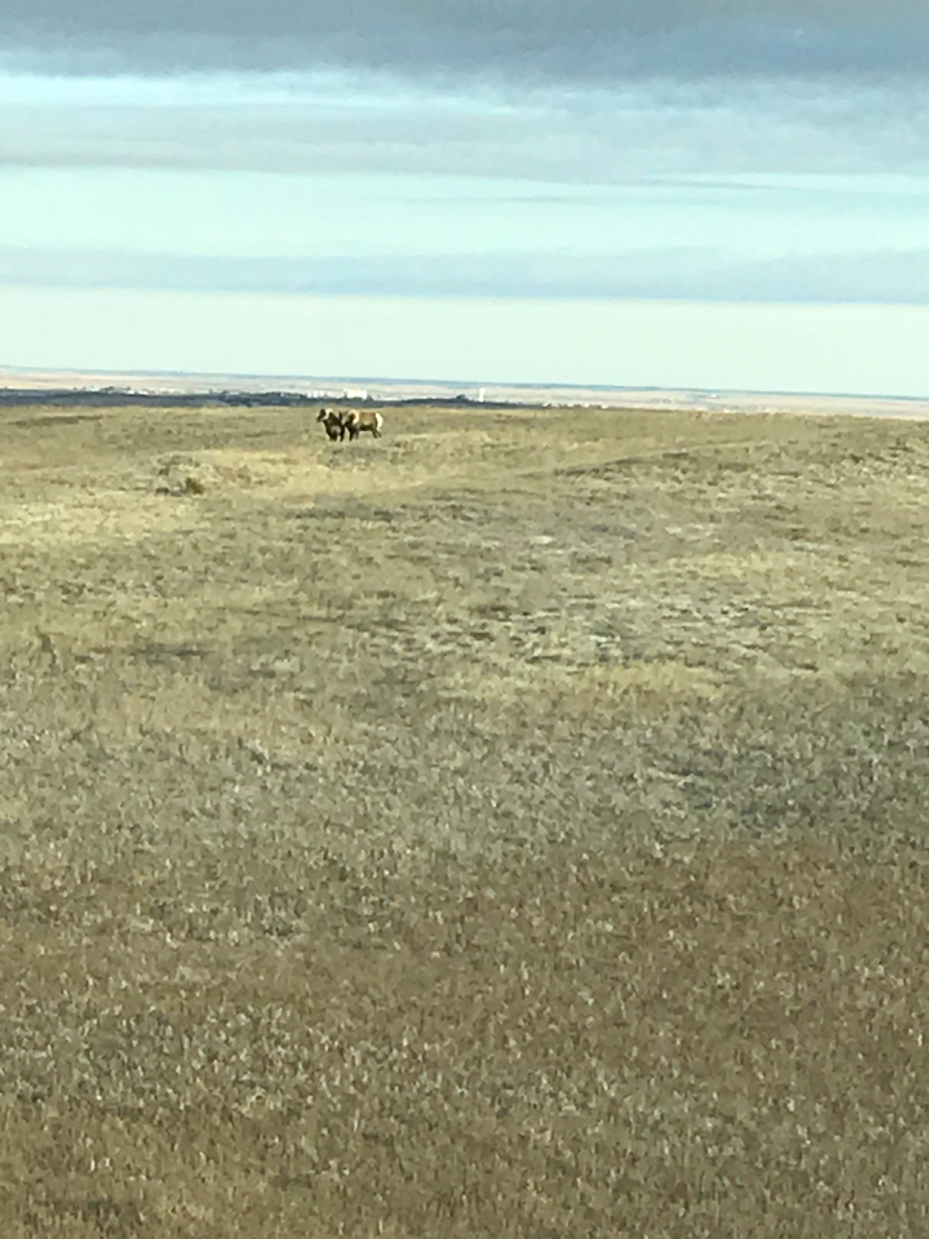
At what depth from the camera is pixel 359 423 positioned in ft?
130

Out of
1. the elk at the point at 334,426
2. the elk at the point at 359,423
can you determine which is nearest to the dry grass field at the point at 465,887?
the elk at the point at 334,426

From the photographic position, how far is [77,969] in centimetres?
954

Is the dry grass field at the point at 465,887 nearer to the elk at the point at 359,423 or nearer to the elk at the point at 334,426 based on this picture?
the elk at the point at 334,426

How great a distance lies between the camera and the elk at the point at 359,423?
38.9 metres

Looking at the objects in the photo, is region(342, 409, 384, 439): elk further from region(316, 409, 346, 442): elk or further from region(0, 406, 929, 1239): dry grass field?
region(0, 406, 929, 1239): dry grass field

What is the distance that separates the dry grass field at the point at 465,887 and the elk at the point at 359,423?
16.4m

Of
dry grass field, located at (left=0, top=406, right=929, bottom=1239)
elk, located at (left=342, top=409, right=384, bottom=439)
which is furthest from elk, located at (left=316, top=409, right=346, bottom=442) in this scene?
dry grass field, located at (left=0, top=406, right=929, bottom=1239)

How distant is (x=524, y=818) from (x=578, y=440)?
25735 mm

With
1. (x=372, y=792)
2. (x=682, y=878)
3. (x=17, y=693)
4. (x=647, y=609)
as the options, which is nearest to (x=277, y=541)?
(x=647, y=609)

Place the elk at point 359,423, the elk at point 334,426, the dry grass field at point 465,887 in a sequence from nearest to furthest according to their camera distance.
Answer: the dry grass field at point 465,887
the elk at point 334,426
the elk at point 359,423

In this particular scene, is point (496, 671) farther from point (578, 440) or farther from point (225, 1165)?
point (578, 440)

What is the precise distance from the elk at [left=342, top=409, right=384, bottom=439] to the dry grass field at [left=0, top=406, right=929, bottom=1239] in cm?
1641

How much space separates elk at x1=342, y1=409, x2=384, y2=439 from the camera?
127 ft

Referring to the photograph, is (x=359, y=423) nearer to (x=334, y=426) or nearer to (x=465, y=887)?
(x=334, y=426)
